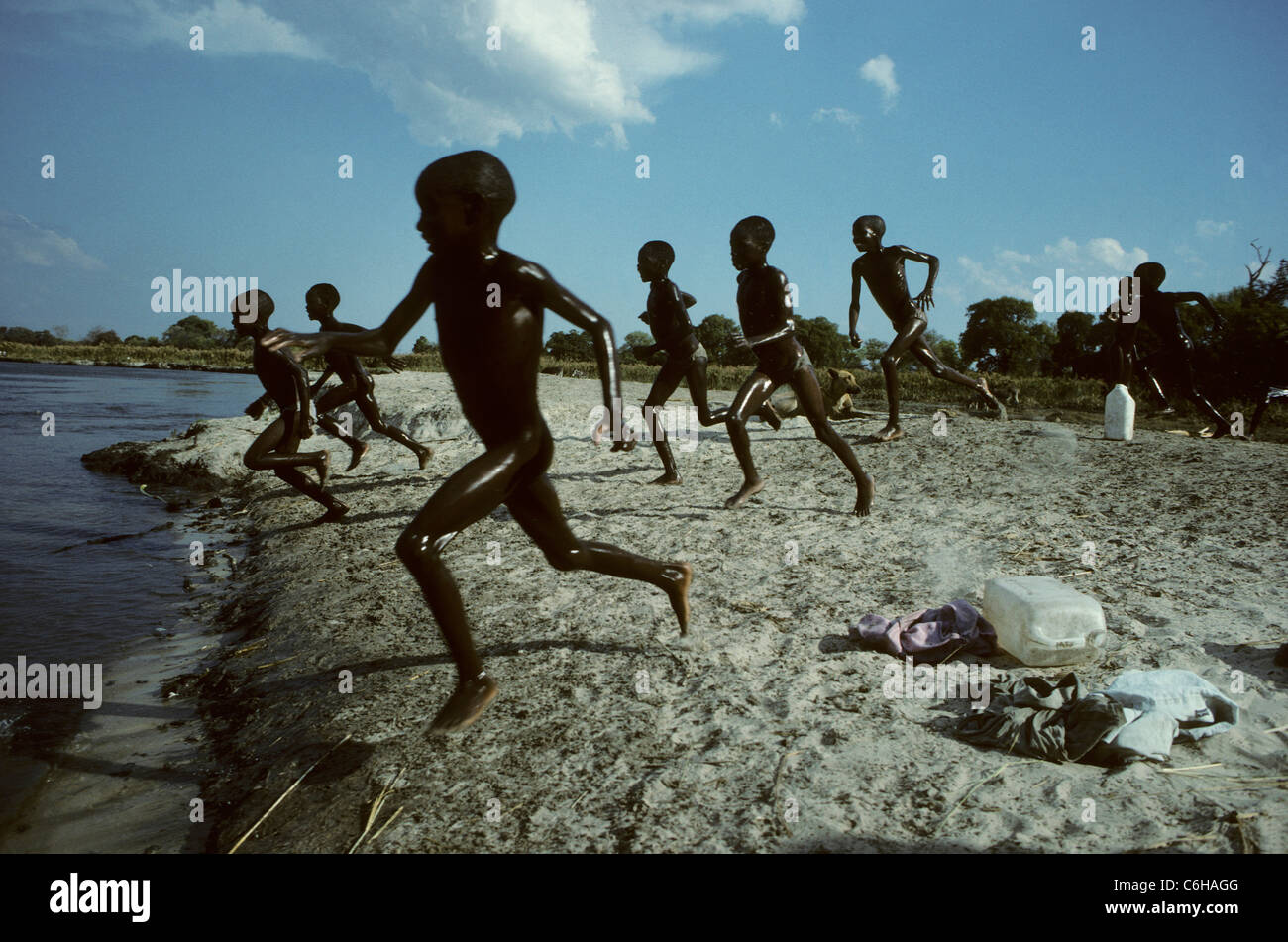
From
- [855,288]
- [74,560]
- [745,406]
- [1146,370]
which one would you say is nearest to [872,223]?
[855,288]

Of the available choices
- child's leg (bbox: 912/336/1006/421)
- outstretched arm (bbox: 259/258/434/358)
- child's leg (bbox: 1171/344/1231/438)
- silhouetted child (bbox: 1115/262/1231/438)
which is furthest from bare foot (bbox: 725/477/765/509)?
child's leg (bbox: 1171/344/1231/438)

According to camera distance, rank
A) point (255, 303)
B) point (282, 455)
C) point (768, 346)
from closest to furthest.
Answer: point (768, 346)
point (282, 455)
point (255, 303)

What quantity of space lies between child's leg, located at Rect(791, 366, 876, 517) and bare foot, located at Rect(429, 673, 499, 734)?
378 cm

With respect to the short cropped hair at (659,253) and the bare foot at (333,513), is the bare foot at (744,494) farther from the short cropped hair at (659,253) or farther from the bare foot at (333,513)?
the bare foot at (333,513)

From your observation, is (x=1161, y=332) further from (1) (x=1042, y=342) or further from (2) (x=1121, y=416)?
(1) (x=1042, y=342)

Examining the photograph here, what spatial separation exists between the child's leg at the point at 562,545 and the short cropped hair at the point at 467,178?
116 centimetres

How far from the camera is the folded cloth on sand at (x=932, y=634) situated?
377cm

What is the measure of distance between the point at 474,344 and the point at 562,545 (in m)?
0.96

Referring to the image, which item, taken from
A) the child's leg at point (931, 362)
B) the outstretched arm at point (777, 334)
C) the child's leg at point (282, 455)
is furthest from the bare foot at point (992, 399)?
the child's leg at point (282, 455)

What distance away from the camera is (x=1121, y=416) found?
9.27 metres
